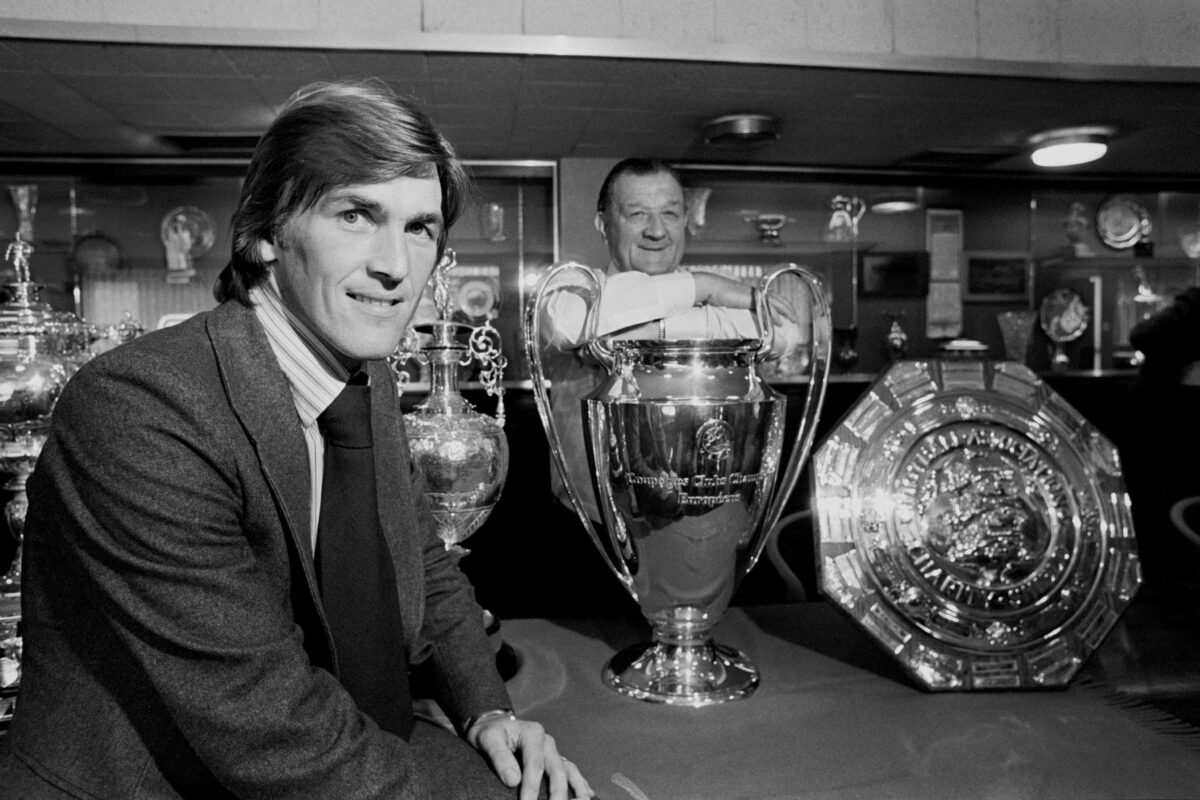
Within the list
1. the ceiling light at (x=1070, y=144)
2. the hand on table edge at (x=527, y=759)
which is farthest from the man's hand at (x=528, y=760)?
the ceiling light at (x=1070, y=144)

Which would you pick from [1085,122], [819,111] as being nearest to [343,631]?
[819,111]

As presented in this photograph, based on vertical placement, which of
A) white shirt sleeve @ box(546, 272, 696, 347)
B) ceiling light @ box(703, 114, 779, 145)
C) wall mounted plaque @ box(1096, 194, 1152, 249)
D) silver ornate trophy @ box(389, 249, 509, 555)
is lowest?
silver ornate trophy @ box(389, 249, 509, 555)

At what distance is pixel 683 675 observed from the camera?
3.58 ft

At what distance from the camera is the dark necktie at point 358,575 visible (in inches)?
31.4

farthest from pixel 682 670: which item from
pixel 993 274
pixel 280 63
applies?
pixel 993 274

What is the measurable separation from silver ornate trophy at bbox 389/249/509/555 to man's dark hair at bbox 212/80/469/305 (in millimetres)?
353

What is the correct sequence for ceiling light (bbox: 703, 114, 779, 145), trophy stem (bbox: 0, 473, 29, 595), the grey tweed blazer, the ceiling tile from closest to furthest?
the grey tweed blazer
trophy stem (bbox: 0, 473, 29, 595)
the ceiling tile
ceiling light (bbox: 703, 114, 779, 145)

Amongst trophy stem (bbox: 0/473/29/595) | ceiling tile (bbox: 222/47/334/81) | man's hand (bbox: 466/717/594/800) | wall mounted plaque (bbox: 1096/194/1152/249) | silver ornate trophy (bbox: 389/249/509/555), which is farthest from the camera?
wall mounted plaque (bbox: 1096/194/1152/249)

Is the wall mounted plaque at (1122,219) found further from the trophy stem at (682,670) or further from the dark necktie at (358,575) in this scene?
the dark necktie at (358,575)

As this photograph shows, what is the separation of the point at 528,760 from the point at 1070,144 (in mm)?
3967

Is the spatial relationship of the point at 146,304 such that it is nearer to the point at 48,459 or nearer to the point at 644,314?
the point at 644,314

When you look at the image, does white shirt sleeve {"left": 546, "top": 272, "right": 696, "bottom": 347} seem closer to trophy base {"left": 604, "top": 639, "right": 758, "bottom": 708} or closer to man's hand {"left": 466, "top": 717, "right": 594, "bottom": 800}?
trophy base {"left": 604, "top": 639, "right": 758, "bottom": 708}

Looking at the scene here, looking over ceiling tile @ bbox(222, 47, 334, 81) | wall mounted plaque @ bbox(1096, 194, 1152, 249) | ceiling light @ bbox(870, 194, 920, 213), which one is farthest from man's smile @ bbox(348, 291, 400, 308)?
wall mounted plaque @ bbox(1096, 194, 1152, 249)

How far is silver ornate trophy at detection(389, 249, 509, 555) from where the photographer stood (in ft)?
3.96
